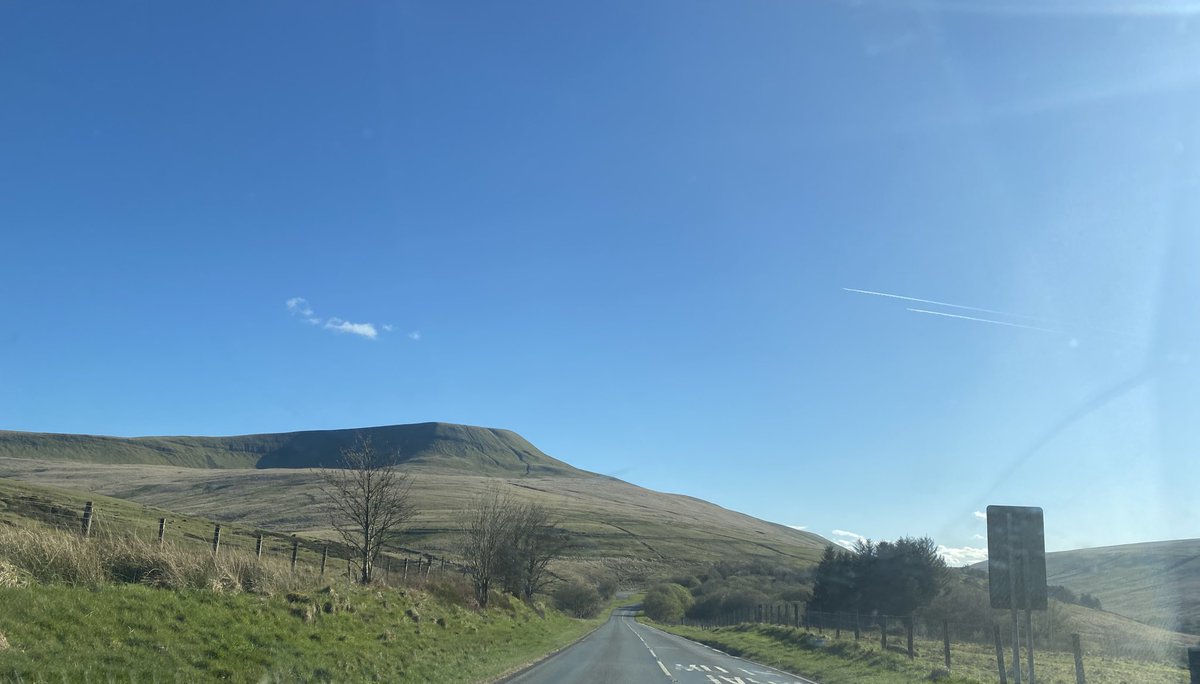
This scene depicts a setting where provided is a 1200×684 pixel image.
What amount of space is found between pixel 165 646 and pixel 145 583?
355 centimetres

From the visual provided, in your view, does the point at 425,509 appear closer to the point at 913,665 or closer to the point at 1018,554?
the point at 913,665

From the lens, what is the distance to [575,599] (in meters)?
92.7

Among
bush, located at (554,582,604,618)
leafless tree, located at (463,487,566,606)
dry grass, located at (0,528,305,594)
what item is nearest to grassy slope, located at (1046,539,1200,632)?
dry grass, located at (0,528,305,594)

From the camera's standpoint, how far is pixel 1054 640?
1609 inches

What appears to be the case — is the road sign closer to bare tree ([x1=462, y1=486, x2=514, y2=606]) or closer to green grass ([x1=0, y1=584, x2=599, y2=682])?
green grass ([x1=0, y1=584, x2=599, y2=682])

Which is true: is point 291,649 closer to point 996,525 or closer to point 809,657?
point 996,525

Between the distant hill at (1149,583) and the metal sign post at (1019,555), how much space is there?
876 centimetres

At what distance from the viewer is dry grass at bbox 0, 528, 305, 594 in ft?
45.8

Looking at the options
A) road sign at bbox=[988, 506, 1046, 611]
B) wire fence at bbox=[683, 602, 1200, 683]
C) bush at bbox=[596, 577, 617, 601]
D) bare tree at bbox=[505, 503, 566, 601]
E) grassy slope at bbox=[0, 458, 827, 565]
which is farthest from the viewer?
grassy slope at bbox=[0, 458, 827, 565]

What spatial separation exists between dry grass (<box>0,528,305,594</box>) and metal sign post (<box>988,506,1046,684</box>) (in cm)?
1653

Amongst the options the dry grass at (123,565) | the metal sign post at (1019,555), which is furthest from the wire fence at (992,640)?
the dry grass at (123,565)

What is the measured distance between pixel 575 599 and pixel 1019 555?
267 feet

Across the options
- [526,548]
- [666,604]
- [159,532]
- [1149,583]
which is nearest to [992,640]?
[1149,583]

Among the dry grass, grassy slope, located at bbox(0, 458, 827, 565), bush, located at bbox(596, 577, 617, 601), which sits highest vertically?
the dry grass
